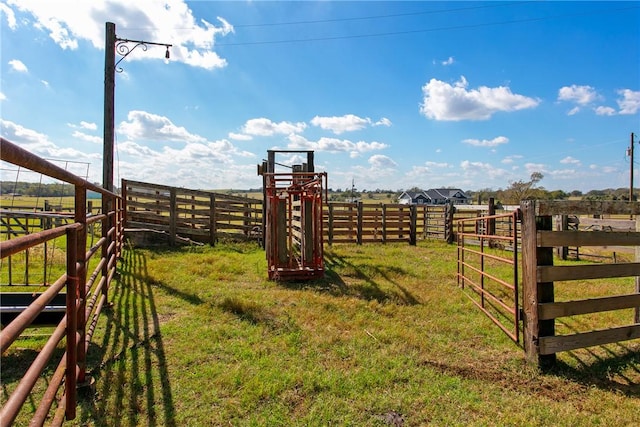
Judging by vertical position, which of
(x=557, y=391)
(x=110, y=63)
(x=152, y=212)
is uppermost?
(x=110, y=63)

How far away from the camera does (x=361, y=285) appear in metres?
6.41

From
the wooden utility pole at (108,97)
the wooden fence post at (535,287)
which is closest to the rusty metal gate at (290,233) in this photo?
the wooden utility pole at (108,97)

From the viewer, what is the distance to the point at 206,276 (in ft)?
21.8

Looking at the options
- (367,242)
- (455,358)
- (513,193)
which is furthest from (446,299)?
(513,193)

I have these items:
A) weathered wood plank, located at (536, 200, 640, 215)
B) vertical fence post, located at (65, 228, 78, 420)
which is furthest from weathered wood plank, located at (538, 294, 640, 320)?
vertical fence post, located at (65, 228, 78, 420)

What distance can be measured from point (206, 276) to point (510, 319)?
505cm

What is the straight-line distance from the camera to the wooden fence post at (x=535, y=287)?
131 inches

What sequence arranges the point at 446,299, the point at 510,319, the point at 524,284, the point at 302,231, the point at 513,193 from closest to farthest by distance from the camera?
the point at 524,284, the point at 510,319, the point at 446,299, the point at 302,231, the point at 513,193

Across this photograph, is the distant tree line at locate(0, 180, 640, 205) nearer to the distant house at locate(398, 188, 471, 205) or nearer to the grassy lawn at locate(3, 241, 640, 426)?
the grassy lawn at locate(3, 241, 640, 426)

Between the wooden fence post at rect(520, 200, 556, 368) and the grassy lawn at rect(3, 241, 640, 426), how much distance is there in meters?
0.20

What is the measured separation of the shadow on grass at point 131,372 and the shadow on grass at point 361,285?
2608 millimetres

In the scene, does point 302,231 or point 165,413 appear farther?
point 302,231

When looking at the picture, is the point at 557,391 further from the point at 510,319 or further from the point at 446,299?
the point at 446,299

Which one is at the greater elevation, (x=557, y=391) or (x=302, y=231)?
(x=302, y=231)
